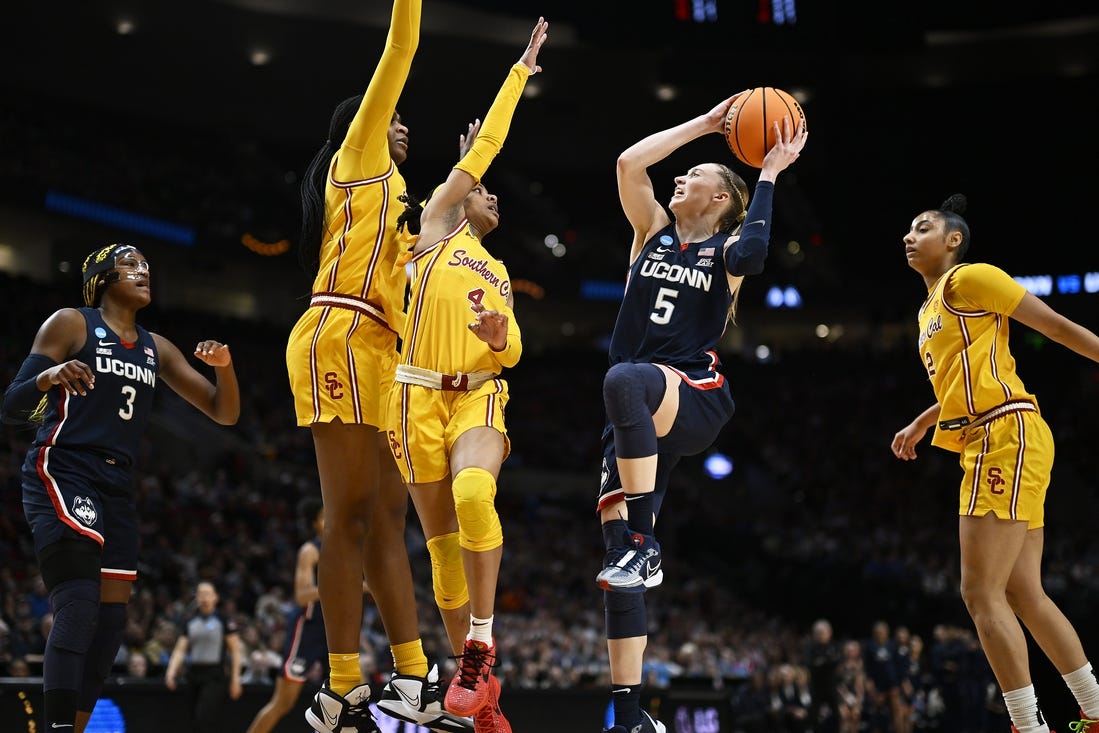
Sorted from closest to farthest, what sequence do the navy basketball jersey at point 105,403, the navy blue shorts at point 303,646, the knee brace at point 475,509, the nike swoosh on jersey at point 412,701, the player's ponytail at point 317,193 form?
the knee brace at point 475,509
the nike swoosh on jersey at point 412,701
the navy basketball jersey at point 105,403
the player's ponytail at point 317,193
the navy blue shorts at point 303,646

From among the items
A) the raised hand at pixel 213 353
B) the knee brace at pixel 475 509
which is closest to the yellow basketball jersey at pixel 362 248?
the raised hand at pixel 213 353

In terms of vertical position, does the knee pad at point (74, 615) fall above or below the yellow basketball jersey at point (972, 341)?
below

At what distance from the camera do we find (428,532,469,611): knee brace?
5277 mm

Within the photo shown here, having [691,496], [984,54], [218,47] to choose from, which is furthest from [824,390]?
[218,47]

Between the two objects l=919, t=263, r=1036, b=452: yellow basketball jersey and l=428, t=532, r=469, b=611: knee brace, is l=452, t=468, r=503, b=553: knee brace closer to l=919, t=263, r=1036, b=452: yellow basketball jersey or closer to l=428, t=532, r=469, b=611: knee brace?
l=428, t=532, r=469, b=611: knee brace

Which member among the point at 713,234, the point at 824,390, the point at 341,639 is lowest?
the point at 341,639

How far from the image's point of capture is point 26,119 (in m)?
26.4

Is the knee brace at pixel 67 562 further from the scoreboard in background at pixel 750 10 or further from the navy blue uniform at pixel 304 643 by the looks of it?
the scoreboard in background at pixel 750 10

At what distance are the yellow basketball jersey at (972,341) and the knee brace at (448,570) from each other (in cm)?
244

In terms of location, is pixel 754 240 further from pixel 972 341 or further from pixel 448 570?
pixel 448 570

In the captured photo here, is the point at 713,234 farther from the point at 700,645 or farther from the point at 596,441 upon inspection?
the point at 596,441

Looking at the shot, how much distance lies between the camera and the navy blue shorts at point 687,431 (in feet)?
16.5

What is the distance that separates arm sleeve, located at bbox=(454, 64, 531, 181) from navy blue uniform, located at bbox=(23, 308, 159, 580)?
1812 mm

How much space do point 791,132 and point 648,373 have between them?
4.56 ft
